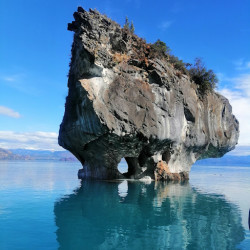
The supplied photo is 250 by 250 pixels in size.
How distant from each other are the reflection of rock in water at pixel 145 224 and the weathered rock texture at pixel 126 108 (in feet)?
24.0

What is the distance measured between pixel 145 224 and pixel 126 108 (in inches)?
511

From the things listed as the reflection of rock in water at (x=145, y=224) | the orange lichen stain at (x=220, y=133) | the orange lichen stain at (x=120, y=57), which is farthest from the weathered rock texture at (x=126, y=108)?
the reflection of rock in water at (x=145, y=224)

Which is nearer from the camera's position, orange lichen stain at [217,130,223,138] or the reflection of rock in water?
the reflection of rock in water

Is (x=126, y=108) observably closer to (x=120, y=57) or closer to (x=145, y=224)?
(x=120, y=57)

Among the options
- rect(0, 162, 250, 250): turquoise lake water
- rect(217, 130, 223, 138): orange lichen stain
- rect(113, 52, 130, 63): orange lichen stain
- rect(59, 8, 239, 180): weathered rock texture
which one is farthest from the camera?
rect(217, 130, 223, 138): orange lichen stain

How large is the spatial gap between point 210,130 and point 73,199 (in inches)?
826

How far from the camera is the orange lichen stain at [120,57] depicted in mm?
23538

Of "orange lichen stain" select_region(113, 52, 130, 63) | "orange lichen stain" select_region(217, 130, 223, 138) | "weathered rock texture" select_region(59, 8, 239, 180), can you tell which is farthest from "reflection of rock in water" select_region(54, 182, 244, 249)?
"orange lichen stain" select_region(217, 130, 223, 138)

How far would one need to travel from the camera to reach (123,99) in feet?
74.0

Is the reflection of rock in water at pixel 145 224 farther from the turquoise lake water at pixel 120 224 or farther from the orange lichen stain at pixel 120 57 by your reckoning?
the orange lichen stain at pixel 120 57

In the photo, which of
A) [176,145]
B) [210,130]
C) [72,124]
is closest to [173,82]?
[176,145]

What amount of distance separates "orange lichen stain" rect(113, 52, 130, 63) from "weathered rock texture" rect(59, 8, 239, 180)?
0.13 meters

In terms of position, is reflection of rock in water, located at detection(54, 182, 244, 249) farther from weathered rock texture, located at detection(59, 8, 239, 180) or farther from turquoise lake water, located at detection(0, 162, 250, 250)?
weathered rock texture, located at detection(59, 8, 239, 180)

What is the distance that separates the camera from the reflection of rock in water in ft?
28.3
